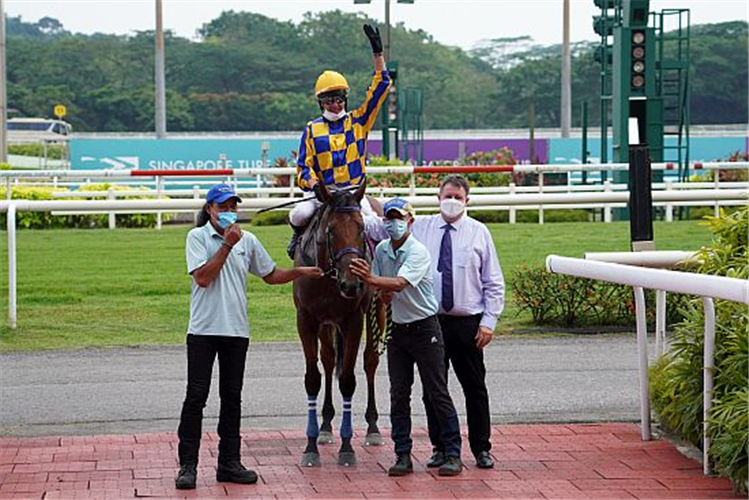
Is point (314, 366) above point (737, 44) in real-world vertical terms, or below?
below

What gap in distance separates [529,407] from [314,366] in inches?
75.6

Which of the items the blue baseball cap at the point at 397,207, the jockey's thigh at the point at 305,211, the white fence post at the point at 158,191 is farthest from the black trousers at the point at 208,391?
the white fence post at the point at 158,191

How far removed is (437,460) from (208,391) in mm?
1308

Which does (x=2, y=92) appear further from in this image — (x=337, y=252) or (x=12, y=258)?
(x=337, y=252)

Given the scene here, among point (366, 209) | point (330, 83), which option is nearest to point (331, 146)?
point (330, 83)

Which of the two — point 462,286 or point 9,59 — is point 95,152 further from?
point 9,59

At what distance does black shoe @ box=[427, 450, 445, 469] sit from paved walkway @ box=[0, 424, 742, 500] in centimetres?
5

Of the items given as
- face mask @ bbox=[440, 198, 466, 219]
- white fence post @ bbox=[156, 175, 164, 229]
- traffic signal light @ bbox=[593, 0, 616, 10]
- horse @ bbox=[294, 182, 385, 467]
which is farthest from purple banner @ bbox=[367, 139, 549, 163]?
face mask @ bbox=[440, 198, 466, 219]

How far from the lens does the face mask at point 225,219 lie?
771cm

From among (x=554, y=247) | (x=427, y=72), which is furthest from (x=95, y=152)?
(x=427, y=72)

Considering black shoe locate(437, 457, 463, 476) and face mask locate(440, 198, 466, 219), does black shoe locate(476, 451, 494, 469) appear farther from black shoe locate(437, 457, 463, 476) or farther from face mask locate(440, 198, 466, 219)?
face mask locate(440, 198, 466, 219)

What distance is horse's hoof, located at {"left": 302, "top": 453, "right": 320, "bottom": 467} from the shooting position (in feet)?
26.9

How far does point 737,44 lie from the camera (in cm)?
8156

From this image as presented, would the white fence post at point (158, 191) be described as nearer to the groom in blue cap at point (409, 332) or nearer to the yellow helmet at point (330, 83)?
the yellow helmet at point (330, 83)
